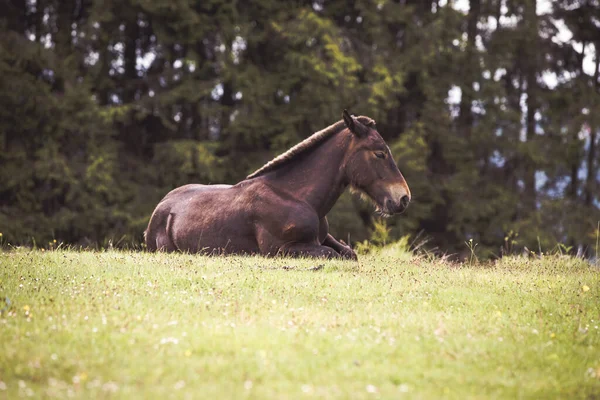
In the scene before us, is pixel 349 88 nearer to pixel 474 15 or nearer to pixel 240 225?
pixel 474 15

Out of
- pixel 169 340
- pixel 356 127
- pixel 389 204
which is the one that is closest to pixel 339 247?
pixel 389 204

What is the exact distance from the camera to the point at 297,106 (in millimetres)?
22156

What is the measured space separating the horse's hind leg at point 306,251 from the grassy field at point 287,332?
3.73 ft

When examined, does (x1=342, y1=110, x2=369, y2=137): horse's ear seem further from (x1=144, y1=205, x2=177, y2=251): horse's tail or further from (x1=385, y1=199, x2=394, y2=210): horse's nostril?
(x1=144, y1=205, x2=177, y2=251): horse's tail

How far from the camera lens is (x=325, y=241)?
1075cm

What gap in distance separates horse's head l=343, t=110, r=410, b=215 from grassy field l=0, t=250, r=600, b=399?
1.59m

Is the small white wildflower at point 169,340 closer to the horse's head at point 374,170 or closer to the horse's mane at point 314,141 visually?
Result: the horse's head at point 374,170

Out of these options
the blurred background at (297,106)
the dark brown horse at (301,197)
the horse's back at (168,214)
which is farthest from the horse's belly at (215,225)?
the blurred background at (297,106)

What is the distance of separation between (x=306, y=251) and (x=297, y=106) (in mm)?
13026

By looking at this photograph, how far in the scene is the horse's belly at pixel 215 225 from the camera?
1045 cm

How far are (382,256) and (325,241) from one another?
43.8 inches

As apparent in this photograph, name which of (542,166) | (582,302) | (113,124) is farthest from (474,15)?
(582,302)

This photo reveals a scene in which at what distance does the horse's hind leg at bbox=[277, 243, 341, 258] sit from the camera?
9734 millimetres

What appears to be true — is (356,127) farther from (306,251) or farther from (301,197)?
(306,251)
